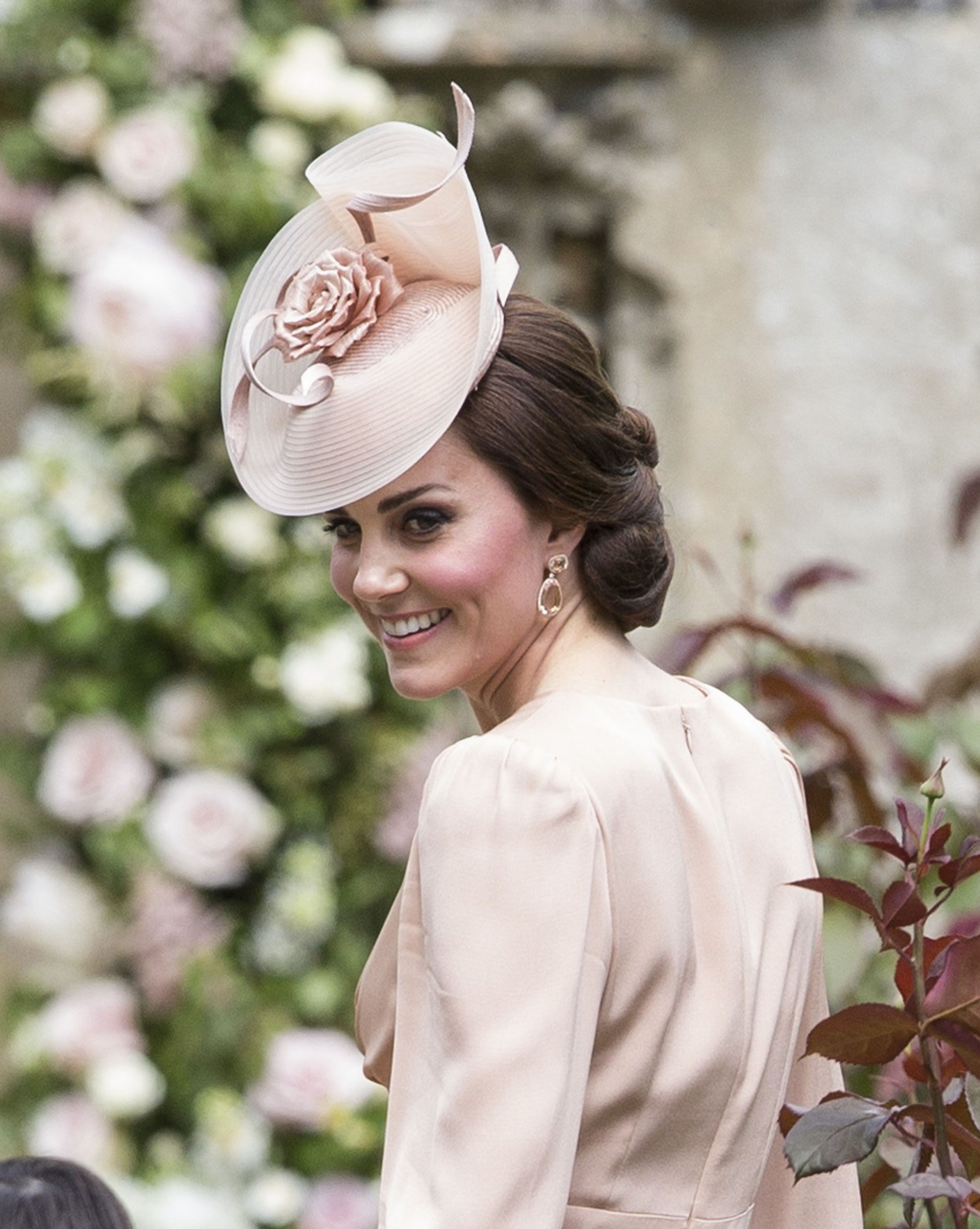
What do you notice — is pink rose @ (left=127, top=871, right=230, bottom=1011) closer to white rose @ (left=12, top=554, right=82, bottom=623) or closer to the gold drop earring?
white rose @ (left=12, top=554, right=82, bottom=623)

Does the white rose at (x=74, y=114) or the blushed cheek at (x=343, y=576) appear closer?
the blushed cheek at (x=343, y=576)

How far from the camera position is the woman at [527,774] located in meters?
1.26

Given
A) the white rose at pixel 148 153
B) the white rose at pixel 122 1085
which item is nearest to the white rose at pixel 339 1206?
the white rose at pixel 122 1085

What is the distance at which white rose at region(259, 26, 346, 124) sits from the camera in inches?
133

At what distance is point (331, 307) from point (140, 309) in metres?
1.90

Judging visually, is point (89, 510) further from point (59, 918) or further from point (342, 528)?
point (342, 528)

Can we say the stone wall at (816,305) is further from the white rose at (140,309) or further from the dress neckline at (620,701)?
the dress neckline at (620,701)

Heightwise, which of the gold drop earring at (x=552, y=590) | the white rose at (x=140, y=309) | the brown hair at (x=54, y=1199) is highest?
the gold drop earring at (x=552, y=590)

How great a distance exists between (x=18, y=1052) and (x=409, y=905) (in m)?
2.13

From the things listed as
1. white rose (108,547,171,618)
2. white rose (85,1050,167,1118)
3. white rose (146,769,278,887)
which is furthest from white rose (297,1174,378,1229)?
white rose (108,547,171,618)

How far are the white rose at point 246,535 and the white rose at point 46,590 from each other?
252mm

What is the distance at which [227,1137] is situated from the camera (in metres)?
3.18

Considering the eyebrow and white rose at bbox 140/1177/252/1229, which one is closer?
the eyebrow

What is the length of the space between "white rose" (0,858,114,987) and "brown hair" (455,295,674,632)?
202 centimetres
